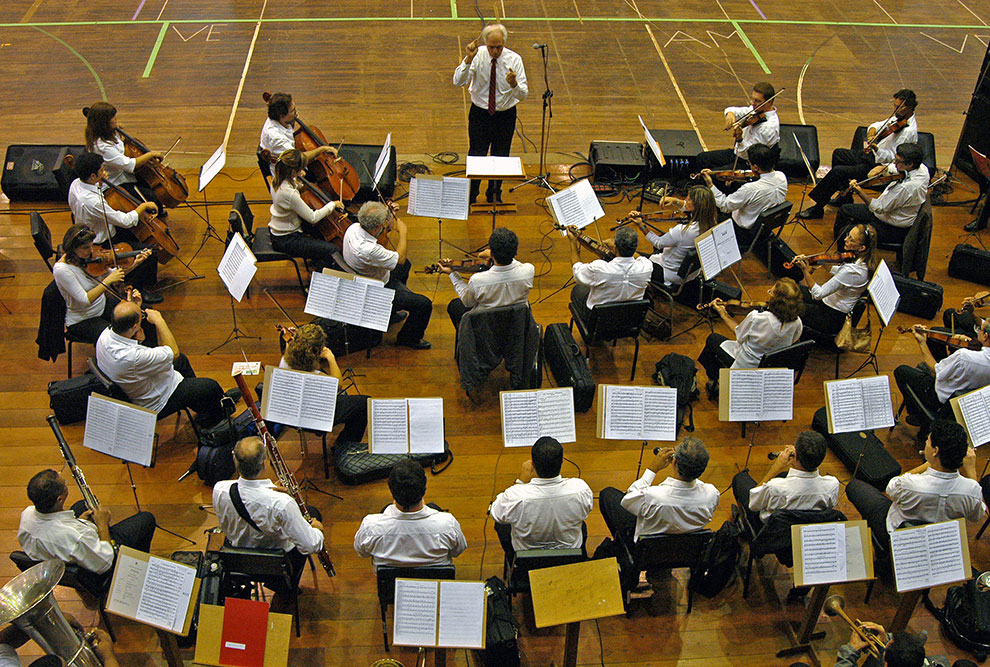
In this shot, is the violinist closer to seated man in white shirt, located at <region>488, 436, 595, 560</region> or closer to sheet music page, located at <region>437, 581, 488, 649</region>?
seated man in white shirt, located at <region>488, 436, 595, 560</region>

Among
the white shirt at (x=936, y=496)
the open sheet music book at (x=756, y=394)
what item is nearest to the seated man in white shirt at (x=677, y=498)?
the open sheet music book at (x=756, y=394)

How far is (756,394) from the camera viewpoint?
16.3 feet

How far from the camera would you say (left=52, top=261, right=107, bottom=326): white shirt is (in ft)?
18.2

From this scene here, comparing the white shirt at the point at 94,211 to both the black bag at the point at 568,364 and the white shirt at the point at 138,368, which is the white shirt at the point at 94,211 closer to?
the white shirt at the point at 138,368

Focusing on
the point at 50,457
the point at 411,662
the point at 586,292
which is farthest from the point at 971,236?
the point at 50,457

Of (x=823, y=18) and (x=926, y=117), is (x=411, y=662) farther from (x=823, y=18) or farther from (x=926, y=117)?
(x=823, y=18)

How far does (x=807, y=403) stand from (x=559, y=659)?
2942 mm

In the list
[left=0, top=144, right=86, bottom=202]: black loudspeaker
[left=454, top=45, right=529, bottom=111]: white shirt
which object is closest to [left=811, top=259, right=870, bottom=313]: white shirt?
[left=454, top=45, right=529, bottom=111]: white shirt

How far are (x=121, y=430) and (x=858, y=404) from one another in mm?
4303

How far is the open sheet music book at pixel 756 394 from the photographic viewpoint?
16.1 feet

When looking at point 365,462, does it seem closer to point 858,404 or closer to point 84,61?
point 858,404

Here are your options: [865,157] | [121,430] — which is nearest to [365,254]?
[121,430]

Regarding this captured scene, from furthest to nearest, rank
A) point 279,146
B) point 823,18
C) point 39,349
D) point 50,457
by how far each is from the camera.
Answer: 1. point 823,18
2. point 279,146
3. point 39,349
4. point 50,457

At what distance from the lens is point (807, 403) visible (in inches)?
245
